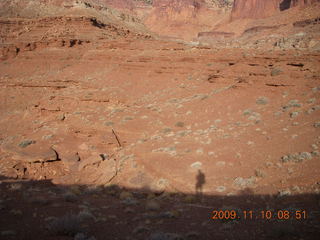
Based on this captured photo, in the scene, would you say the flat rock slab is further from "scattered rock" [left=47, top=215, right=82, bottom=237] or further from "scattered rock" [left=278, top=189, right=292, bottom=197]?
"scattered rock" [left=278, top=189, right=292, bottom=197]

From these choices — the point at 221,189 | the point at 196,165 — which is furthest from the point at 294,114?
the point at 221,189

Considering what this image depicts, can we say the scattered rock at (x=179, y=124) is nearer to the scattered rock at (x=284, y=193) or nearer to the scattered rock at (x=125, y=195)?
the scattered rock at (x=125, y=195)

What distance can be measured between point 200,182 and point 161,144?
289 centimetres

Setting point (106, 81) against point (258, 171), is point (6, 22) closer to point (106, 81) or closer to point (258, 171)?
point (106, 81)

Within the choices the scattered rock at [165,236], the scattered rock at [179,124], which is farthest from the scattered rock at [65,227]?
the scattered rock at [179,124]

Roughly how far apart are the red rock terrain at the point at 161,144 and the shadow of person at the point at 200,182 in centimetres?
3

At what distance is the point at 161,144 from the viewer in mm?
9961

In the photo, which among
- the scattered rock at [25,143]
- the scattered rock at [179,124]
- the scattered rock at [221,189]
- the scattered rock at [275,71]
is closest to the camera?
the scattered rock at [221,189]

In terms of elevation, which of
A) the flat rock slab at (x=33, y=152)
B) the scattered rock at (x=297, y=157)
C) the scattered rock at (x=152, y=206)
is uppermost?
the scattered rock at (x=297, y=157)

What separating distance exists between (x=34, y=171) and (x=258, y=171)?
27.1 ft

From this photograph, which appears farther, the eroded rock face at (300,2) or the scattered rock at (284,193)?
the eroded rock face at (300,2)

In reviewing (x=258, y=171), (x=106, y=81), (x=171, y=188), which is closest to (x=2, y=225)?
(x=171, y=188)

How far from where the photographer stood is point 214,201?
650 centimetres
